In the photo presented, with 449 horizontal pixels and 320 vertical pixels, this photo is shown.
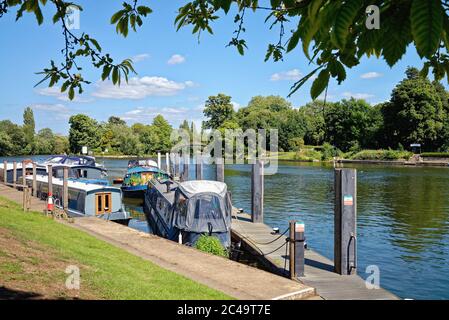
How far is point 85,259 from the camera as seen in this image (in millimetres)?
11141

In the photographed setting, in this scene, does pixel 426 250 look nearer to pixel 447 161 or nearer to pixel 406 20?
pixel 406 20

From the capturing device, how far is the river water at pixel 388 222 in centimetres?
1633

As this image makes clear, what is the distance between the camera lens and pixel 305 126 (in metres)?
122

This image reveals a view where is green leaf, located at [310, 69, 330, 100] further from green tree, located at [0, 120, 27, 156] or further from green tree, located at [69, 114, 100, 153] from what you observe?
green tree, located at [69, 114, 100, 153]

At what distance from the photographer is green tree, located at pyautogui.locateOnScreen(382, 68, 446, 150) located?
286 ft

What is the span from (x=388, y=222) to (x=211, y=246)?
572 inches

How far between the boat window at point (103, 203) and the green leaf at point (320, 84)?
80.3ft

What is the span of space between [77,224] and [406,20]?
1910cm

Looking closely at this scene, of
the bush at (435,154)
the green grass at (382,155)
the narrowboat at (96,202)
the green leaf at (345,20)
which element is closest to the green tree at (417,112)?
the bush at (435,154)

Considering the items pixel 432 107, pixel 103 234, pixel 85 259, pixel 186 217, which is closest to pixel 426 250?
pixel 186 217

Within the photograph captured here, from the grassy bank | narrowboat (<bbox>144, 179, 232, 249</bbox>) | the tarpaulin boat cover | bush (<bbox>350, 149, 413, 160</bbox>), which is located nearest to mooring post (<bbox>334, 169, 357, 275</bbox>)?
the grassy bank

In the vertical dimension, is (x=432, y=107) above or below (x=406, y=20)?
above

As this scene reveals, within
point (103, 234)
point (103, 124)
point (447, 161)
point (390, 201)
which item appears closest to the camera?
point (103, 234)

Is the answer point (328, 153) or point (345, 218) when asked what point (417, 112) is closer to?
point (328, 153)
